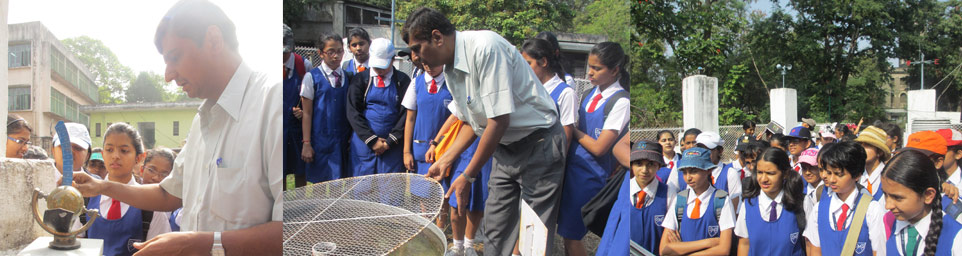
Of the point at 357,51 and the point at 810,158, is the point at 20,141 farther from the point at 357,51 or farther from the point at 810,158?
the point at 810,158

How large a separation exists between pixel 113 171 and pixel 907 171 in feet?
10.6

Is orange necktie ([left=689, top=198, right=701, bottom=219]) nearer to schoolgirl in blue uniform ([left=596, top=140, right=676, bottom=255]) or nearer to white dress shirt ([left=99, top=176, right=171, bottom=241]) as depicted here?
schoolgirl in blue uniform ([left=596, top=140, right=676, bottom=255])

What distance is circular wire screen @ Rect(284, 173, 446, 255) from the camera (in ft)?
5.76

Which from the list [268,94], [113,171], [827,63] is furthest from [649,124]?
[827,63]

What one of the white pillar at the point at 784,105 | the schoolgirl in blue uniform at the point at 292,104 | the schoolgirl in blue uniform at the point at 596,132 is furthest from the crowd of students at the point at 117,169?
the white pillar at the point at 784,105

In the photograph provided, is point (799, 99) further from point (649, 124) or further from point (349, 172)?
point (349, 172)

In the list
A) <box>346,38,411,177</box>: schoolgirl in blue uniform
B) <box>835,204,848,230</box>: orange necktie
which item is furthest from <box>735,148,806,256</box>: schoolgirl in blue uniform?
<box>346,38,411,177</box>: schoolgirl in blue uniform

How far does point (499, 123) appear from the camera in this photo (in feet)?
5.99

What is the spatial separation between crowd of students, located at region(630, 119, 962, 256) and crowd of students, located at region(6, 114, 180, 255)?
199 cm

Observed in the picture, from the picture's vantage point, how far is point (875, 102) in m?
5.46

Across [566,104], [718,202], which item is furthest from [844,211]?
[566,104]

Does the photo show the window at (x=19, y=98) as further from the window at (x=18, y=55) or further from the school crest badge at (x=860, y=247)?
the school crest badge at (x=860, y=247)

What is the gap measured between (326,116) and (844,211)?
9.65ft

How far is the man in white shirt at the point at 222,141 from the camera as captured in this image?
1.53 meters
